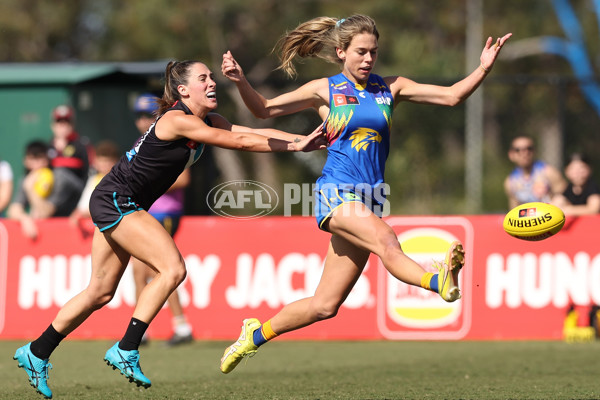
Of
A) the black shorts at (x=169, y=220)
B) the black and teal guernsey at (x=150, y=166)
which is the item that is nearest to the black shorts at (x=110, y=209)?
the black and teal guernsey at (x=150, y=166)

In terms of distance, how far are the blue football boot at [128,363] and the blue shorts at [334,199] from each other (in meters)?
1.50

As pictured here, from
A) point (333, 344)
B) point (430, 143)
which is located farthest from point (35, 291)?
point (430, 143)

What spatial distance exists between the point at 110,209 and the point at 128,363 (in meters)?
0.99

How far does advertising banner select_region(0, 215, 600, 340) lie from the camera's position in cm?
1090

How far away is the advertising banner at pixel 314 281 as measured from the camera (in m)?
10.9

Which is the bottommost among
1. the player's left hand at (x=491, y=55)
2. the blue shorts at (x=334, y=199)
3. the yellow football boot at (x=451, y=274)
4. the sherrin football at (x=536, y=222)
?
the yellow football boot at (x=451, y=274)

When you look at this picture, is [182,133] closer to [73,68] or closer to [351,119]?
[351,119]

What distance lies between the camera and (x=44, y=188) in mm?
12195

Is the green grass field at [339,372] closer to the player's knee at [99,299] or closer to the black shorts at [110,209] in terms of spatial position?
the player's knee at [99,299]

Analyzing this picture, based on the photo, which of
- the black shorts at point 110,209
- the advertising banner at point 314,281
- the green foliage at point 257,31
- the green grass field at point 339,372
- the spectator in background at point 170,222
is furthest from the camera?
the green foliage at point 257,31

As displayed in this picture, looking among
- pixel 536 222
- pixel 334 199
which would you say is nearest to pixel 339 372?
pixel 334 199

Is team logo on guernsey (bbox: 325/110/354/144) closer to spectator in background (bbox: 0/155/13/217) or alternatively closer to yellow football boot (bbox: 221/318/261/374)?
yellow football boot (bbox: 221/318/261/374)

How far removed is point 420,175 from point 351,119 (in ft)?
43.8

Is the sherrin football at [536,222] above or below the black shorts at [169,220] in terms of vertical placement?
below
